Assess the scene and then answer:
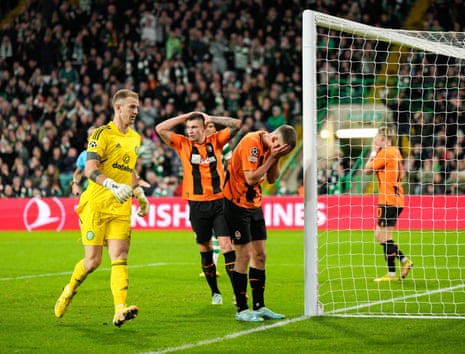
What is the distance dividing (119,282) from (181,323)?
0.84 metres

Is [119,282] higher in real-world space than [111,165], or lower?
lower

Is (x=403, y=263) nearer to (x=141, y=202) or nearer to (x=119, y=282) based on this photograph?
(x=141, y=202)

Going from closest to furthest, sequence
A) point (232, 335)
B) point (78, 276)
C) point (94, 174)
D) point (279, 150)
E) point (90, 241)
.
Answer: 1. point (232, 335)
2. point (94, 174)
3. point (279, 150)
4. point (90, 241)
5. point (78, 276)

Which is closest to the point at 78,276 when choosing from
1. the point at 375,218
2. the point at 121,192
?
the point at 121,192

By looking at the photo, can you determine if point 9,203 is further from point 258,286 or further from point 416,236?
point 258,286

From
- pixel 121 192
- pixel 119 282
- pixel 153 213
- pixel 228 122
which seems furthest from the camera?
pixel 153 213

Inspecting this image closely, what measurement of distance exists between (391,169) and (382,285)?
1696 millimetres

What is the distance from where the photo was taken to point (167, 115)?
24.8 meters

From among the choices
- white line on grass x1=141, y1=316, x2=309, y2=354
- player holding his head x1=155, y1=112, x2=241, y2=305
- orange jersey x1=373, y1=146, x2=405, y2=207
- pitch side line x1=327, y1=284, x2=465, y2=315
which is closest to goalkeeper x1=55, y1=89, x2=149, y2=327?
white line on grass x1=141, y1=316, x2=309, y2=354

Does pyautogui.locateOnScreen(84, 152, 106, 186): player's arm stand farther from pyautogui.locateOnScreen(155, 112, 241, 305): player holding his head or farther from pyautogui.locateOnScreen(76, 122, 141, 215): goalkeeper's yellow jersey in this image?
pyautogui.locateOnScreen(155, 112, 241, 305): player holding his head

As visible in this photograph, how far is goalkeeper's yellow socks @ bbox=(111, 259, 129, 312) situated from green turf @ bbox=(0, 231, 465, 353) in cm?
31

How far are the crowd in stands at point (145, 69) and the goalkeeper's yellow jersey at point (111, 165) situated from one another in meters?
14.5

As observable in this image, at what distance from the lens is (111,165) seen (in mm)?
7980

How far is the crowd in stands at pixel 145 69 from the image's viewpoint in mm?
24078
